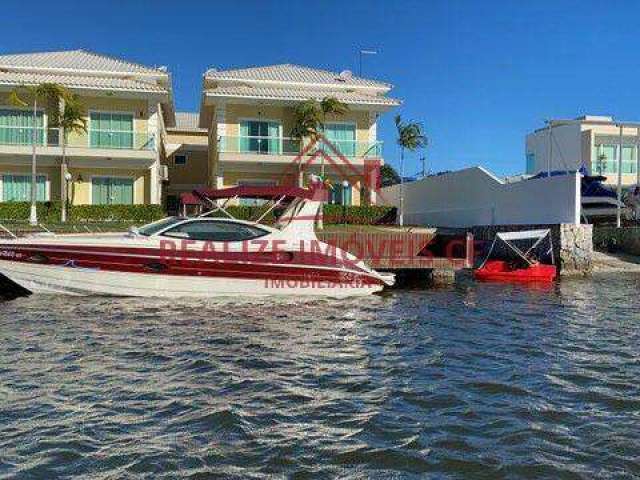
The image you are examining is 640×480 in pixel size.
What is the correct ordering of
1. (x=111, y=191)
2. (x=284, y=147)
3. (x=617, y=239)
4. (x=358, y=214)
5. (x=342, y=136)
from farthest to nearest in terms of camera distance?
(x=342, y=136) < (x=284, y=147) < (x=358, y=214) < (x=111, y=191) < (x=617, y=239)

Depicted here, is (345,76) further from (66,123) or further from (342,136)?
(66,123)

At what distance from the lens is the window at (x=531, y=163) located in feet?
169

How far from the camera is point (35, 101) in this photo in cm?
2959

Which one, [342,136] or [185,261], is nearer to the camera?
[185,261]

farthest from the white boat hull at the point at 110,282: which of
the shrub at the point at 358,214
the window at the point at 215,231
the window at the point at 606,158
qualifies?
the window at the point at 606,158

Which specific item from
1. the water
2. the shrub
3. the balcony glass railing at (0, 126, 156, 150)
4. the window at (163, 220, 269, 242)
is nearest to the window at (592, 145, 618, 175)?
the shrub

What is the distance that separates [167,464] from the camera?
17.1 feet

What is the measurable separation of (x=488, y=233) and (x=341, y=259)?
14.1 metres

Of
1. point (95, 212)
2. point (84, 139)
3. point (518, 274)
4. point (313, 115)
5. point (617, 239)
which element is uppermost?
point (313, 115)

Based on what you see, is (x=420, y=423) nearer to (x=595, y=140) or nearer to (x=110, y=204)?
(x=110, y=204)

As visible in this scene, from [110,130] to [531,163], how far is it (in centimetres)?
3401

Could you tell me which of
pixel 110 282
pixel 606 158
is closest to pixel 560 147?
pixel 606 158

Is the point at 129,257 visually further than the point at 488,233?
No

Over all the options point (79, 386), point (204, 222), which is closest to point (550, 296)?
point (204, 222)
